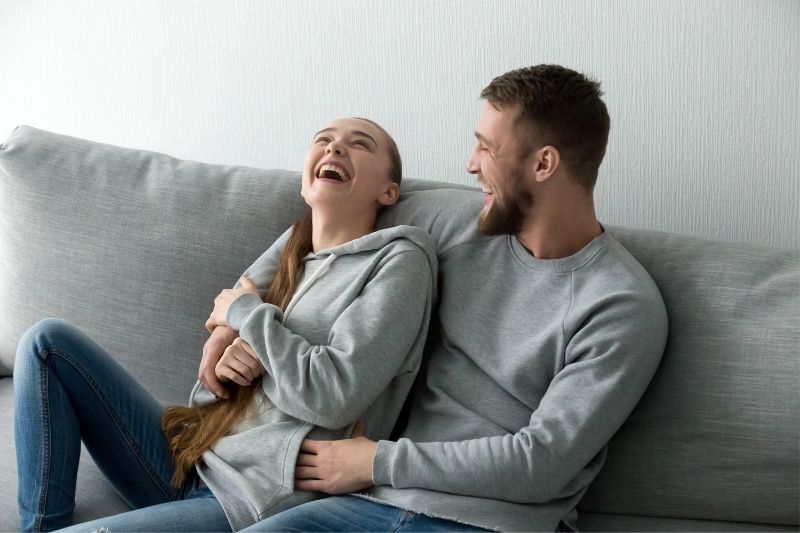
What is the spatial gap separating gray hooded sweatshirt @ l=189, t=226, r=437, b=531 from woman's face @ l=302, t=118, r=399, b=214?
0.11m

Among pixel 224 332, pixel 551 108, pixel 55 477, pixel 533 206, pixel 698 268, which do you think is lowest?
pixel 55 477

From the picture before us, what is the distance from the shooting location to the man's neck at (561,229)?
1.64 meters

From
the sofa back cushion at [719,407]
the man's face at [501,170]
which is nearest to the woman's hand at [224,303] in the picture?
the man's face at [501,170]

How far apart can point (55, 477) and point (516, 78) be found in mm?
1043

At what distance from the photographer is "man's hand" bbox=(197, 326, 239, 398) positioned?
167cm

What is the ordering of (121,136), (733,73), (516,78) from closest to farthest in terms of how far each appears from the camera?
(516,78)
(733,73)
(121,136)

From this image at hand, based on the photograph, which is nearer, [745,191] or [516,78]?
[516,78]

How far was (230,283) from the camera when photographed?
1.92 m

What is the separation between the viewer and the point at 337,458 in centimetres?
153

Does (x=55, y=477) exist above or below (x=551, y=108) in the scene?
below

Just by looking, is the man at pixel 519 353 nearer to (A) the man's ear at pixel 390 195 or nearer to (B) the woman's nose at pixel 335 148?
(A) the man's ear at pixel 390 195

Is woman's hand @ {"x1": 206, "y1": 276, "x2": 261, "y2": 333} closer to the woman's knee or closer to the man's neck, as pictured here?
the woman's knee

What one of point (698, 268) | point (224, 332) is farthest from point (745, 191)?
point (224, 332)

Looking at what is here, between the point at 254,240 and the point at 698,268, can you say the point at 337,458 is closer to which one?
the point at 254,240
